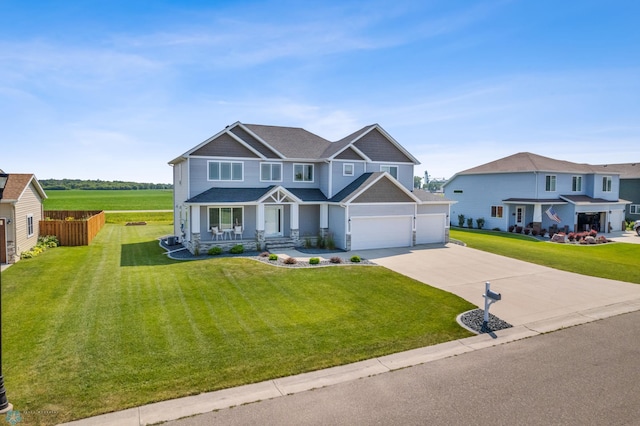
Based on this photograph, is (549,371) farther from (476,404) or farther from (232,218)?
(232,218)

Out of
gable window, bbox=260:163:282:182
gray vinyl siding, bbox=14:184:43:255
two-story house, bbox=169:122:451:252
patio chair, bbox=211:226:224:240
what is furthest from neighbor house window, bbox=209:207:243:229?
gray vinyl siding, bbox=14:184:43:255

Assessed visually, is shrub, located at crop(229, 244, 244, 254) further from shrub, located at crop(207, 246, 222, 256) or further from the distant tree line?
the distant tree line

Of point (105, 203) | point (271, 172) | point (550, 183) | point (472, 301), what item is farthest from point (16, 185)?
point (105, 203)

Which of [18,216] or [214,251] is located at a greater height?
[18,216]

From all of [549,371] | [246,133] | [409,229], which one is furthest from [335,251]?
[549,371]

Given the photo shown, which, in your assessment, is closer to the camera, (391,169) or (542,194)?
(391,169)

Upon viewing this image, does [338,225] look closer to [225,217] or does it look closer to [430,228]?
[430,228]
